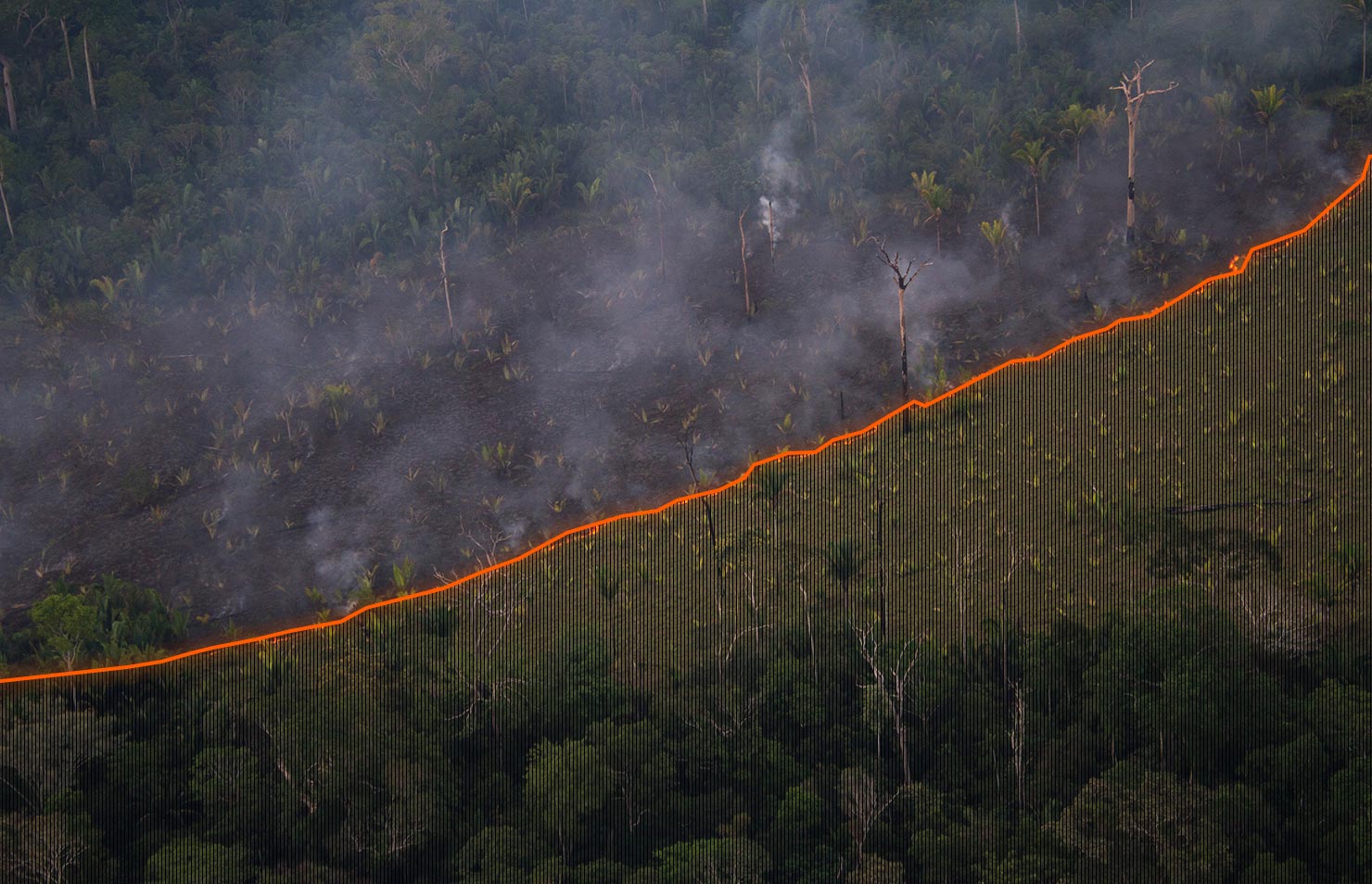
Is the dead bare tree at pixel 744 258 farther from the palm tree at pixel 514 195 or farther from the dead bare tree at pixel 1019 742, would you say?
the dead bare tree at pixel 1019 742

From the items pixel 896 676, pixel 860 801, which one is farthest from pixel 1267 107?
pixel 860 801

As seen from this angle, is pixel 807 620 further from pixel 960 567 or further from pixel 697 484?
pixel 697 484

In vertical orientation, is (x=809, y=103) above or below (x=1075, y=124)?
above

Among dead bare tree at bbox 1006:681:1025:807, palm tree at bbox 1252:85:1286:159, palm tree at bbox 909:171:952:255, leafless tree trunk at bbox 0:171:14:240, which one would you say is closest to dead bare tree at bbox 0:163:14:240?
leafless tree trunk at bbox 0:171:14:240

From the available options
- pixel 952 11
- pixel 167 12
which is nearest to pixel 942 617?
pixel 952 11

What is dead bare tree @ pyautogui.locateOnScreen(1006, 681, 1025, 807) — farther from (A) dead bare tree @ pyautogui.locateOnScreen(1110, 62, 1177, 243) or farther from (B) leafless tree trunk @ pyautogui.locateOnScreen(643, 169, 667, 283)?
(B) leafless tree trunk @ pyautogui.locateOnScreen(643, 169, 667, 283)

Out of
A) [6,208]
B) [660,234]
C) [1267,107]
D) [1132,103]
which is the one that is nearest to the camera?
[1267,107]
